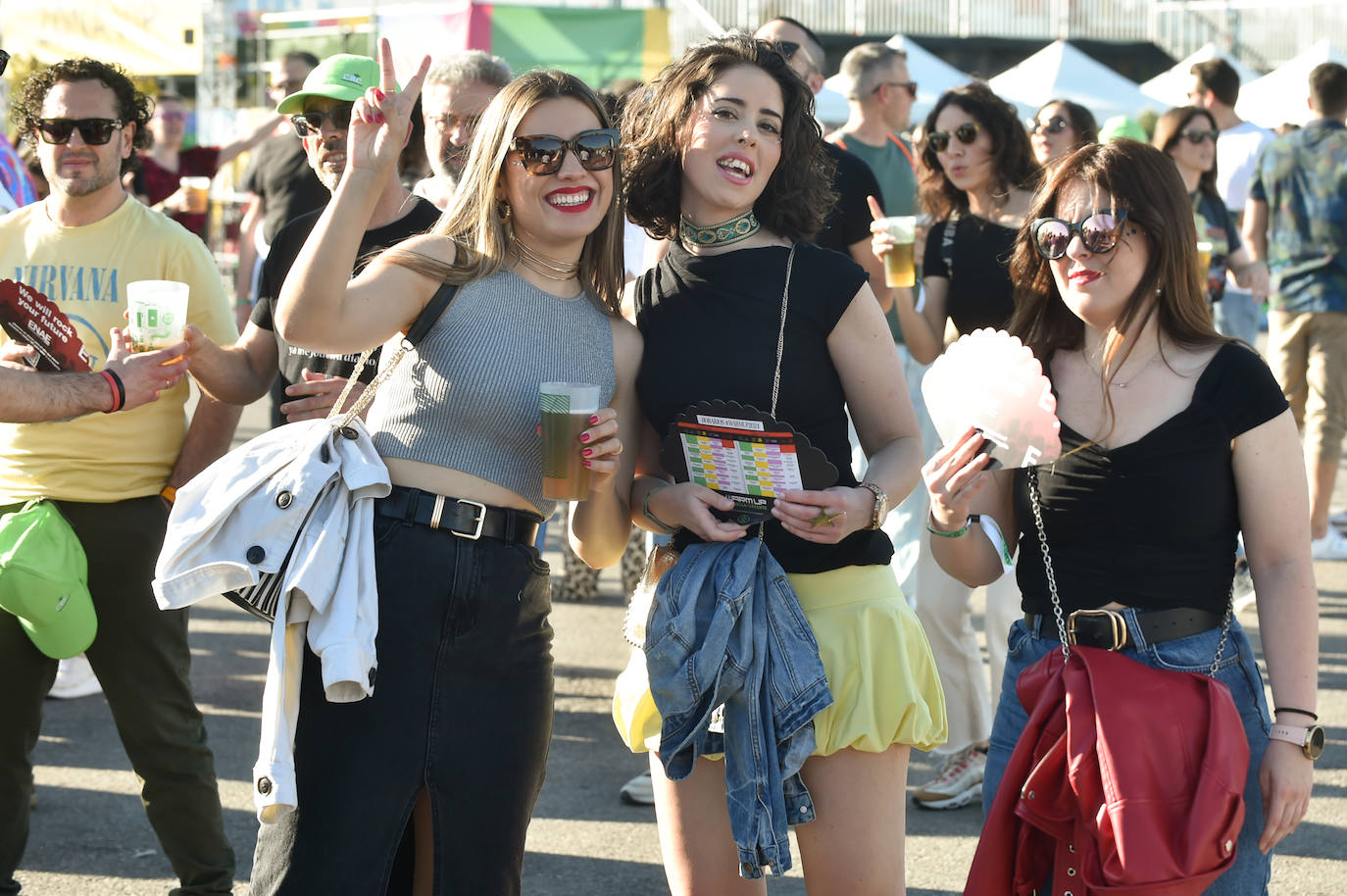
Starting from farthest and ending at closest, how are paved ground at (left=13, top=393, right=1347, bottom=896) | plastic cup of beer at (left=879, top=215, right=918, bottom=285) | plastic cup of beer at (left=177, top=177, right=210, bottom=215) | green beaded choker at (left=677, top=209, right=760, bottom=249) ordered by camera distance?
plastic cup of beer at (left=177, top=177, right=210, bottom=215), plastic cup of beer at (left=879, top=215, right=918, bottom=285), paved ground at (left=13, top=393, right=1347, bottom=896), green beaded choker at (left=677, top=209, right=760, bottom=249)

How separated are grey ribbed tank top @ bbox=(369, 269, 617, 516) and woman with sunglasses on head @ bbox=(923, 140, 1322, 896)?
29.9 inches

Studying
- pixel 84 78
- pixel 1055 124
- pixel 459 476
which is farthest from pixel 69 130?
pixel 1055 124

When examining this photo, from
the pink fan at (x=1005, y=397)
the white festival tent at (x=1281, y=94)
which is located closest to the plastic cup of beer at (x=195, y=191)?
the pink fan at (x=1005, y=397)

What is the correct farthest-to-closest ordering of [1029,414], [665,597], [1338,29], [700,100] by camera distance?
[1338,29], [700,100], [665,597], [1029,414]

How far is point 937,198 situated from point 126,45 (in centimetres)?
1411

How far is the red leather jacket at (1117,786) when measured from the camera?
7.76ft

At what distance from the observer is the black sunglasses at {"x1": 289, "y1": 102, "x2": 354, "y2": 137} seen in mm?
3840

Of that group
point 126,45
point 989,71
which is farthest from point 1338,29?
point 126,45

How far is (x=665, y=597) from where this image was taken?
279 centimetres

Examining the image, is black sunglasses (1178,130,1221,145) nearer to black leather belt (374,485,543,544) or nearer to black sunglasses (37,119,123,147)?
black sunglasses (37,119,123,147)

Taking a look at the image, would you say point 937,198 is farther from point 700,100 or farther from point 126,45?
point 126,45

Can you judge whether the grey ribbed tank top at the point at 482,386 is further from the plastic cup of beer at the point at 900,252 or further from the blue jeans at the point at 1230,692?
the plastic cup of beer at the point at 900,252

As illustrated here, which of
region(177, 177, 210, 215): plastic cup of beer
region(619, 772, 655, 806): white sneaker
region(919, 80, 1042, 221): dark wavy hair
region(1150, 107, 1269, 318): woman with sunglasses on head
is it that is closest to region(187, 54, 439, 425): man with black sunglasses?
region(619, 772, 655, 806): white sneaker

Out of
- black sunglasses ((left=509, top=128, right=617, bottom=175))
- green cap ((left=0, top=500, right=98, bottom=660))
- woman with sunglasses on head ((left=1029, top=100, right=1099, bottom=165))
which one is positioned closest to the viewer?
black sunglasses ((left=509, top=128, right=617, bottom=175))
